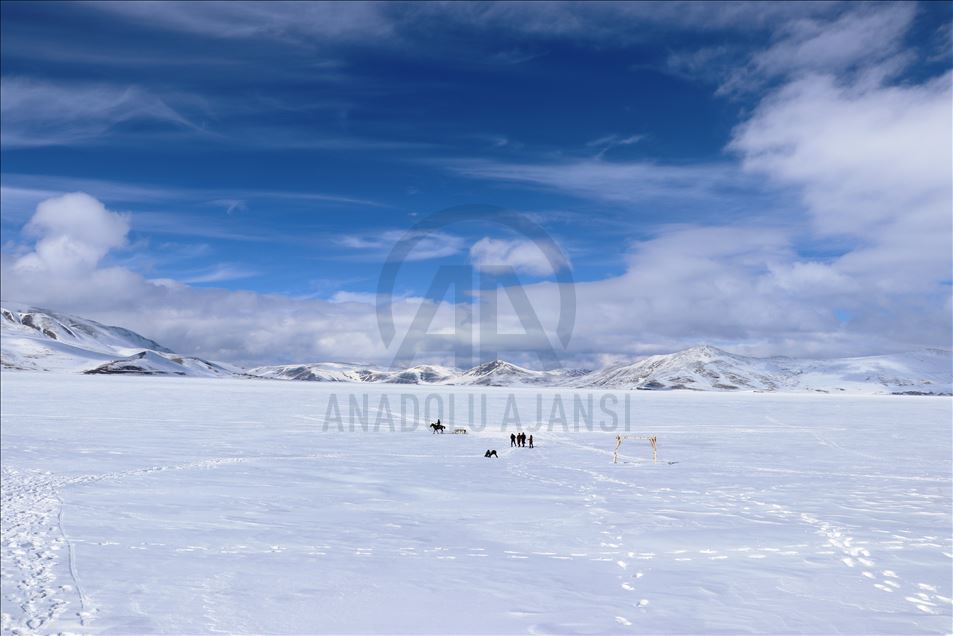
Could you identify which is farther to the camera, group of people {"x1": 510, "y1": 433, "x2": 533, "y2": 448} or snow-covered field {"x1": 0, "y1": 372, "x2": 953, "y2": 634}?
group of people {"x1": 510, "y1": 433, "x2": 533, "y2": 448}

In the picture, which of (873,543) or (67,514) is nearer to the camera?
(873,543)

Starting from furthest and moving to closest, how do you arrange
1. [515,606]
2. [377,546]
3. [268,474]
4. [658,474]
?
[658,474] → [268,474] → [377,546] → [515,606]

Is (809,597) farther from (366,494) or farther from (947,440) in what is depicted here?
(947,440)

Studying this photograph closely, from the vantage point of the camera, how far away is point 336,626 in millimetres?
9711

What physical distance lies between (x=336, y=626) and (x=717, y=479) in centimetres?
1929

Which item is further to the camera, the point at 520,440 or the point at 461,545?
the point at 520,440

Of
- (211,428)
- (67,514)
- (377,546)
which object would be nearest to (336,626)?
(377,546)

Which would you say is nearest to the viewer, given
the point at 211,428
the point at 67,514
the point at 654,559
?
the point at 654,559

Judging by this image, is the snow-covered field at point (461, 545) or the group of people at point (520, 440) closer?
the snow-covered field at point (461, 545)

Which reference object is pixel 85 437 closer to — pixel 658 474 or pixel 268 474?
pixel 268 474

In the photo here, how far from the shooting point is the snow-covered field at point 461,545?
1010 cm

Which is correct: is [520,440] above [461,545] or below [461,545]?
above

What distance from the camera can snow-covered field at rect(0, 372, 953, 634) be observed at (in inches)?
398

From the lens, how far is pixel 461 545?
14422mm
